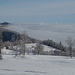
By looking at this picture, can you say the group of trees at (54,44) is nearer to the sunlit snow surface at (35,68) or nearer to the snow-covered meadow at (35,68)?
the sunlit snow surface at (35,68)

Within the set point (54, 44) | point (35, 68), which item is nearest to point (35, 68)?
point (35, 68)

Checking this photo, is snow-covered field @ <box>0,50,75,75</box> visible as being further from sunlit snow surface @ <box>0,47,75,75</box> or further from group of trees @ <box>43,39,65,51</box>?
group of trees @ <box>43,39,65,51</box>

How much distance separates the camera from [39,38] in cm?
10162

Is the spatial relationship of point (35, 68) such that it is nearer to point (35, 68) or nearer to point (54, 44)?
point (35, 68)

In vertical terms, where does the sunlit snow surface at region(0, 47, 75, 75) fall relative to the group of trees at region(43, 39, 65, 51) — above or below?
below

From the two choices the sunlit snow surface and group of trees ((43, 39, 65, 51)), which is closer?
the sunlit snow surface

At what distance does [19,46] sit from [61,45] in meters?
44.9

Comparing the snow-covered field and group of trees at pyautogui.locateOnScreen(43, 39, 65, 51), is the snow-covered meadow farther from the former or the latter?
group of trees at pyautogui.locateOnScreen(43, 39, 65, 51)

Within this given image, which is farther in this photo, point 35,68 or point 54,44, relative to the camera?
point 54,44

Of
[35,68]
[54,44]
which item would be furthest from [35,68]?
[54,44]

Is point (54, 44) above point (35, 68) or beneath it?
above

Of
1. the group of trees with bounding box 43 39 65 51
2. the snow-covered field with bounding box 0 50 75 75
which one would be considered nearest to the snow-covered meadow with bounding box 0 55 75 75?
the snow-covered field with bounding box 0 50 75 75

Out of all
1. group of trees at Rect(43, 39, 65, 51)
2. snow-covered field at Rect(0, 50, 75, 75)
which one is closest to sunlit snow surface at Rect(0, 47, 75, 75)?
snow-covered field at Rect(0, 50, 75, 75)

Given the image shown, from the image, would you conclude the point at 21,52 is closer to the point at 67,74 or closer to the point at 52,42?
the point at 67,74
